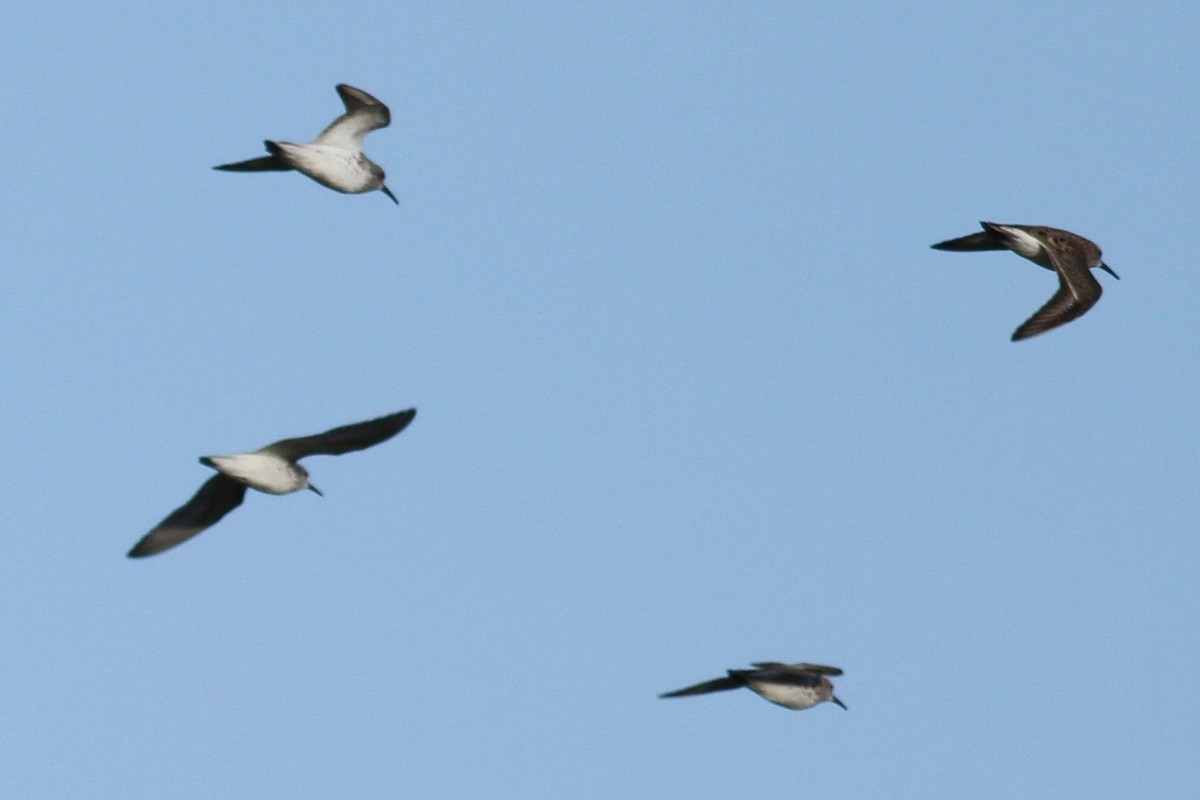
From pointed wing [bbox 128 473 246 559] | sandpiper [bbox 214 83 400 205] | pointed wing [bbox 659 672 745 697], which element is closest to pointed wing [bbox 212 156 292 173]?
sandpiper [bbox 214 83 400 205]

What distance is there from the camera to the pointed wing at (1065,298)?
24812 mm

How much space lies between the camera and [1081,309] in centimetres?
2538

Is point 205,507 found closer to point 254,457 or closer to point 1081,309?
point 254,457

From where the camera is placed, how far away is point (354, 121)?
27906 millimetres

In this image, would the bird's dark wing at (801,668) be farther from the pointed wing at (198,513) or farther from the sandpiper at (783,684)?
the pointed wing at (198,513)

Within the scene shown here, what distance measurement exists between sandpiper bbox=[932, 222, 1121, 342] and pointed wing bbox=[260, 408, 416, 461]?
22.0ft

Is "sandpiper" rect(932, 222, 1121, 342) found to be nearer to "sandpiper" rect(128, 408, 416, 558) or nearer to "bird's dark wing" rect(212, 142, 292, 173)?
"sandpiper" rect(128, 408, 416, 558)

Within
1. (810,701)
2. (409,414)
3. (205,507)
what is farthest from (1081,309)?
(205,507)

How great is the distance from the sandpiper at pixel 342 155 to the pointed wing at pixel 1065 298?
839 centimetres

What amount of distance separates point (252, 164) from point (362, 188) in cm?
146

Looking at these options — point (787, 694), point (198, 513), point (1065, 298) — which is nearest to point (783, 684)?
point (787, 694)

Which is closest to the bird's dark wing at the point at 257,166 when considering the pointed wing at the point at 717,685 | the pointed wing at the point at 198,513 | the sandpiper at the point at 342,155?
the sandpiper at the point at 342,155

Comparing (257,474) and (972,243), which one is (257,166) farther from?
(972,243)

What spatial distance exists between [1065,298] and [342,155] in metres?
8.92
